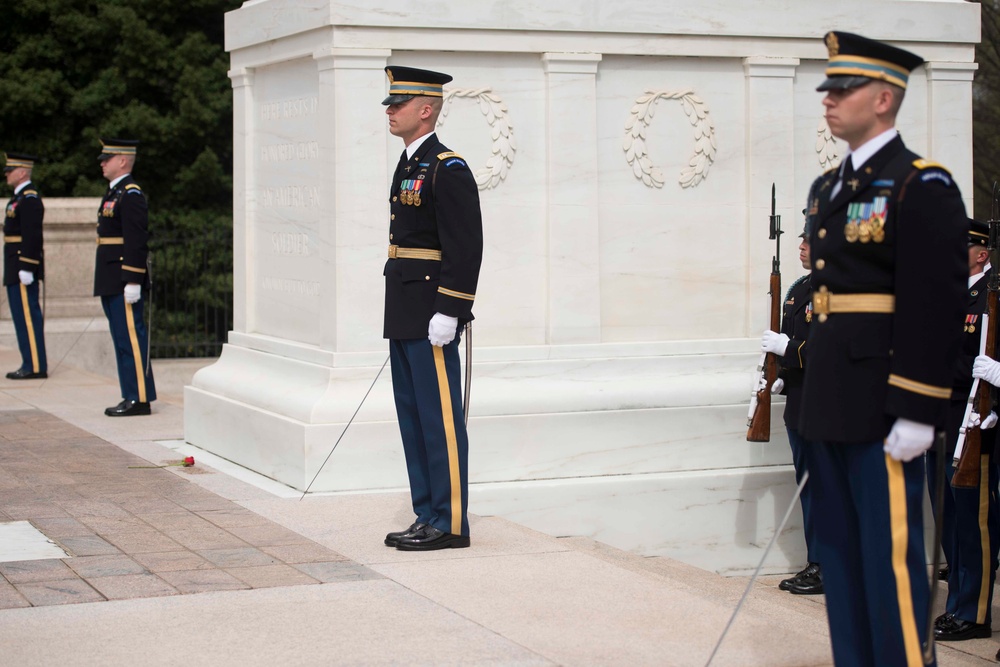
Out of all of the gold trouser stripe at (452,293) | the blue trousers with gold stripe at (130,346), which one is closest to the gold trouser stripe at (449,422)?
the gold trouser stripe at (452,293)

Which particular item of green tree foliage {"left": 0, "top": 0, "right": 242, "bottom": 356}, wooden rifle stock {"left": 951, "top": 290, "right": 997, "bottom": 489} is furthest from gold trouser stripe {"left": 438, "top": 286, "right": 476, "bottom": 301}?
green tree foliage {"left": 0, "top": 0, "right": 242, "bottom": 356}

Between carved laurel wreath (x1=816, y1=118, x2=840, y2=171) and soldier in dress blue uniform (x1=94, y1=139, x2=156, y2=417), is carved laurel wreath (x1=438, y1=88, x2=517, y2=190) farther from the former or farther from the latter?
soldier in dress blue uniform (x1=94, y1=139, x2=156, y2=417)

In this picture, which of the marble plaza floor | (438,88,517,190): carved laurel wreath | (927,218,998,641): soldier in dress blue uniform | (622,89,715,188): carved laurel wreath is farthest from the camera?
(622,89,715,188): carved laurel wreath

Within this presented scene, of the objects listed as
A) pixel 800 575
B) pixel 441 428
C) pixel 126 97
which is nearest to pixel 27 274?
pixel 441 428

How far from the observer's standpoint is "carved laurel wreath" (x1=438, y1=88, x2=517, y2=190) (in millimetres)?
7453

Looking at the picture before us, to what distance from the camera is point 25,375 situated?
12.1m

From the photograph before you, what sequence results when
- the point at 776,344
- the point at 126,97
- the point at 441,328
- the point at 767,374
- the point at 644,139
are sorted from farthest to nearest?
the point at 126,97
the point at 644,139
the point at 767,374
the point at 776,344
the point at 441,328

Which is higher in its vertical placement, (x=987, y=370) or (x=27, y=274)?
(x=27, y=274)

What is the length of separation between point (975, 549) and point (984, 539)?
0.21ft

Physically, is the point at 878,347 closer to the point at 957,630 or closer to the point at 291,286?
the point at 957,630

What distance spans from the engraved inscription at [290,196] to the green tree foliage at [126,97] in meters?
13.3

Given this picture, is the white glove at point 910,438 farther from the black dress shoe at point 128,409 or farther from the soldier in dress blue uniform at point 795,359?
the black dress shoe at point 128,409

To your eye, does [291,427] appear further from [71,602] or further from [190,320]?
[190,320]

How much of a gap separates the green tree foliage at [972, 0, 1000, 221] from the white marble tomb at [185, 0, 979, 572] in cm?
1320
